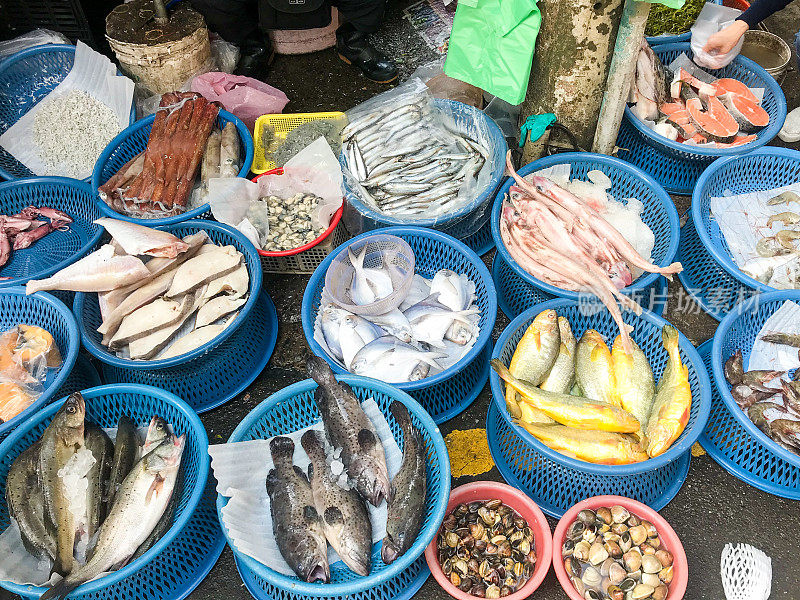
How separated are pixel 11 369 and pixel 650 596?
3.17m

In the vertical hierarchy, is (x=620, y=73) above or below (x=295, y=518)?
above

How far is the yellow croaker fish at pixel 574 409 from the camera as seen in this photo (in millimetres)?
2752

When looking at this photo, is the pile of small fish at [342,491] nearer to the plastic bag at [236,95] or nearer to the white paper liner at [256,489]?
the white paper liner at [256,489]

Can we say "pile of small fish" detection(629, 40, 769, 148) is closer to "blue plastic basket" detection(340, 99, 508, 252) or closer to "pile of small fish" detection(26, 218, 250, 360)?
"blue plastic basket" detection(340, 99, 508, 252)

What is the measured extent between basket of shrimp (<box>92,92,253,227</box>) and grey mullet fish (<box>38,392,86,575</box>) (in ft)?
4.24

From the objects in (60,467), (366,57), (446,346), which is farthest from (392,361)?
(366,57)

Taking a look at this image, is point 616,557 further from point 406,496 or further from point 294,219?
point 294,219

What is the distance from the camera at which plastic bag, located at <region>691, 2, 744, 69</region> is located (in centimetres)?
428

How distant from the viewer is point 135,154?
4.29 m

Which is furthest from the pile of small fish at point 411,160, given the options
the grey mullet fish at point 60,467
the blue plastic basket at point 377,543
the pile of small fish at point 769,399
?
the grey mullet fish at point 60,467

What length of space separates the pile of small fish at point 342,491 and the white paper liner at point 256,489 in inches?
2.6

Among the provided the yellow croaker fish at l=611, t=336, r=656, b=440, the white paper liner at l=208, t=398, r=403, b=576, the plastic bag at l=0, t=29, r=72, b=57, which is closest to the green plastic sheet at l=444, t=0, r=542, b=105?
the yellow croaker fish at l=611, t=336, r=656, b=440

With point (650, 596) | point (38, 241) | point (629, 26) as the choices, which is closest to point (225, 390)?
point (38, 241)

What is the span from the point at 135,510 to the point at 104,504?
8.3 inches
